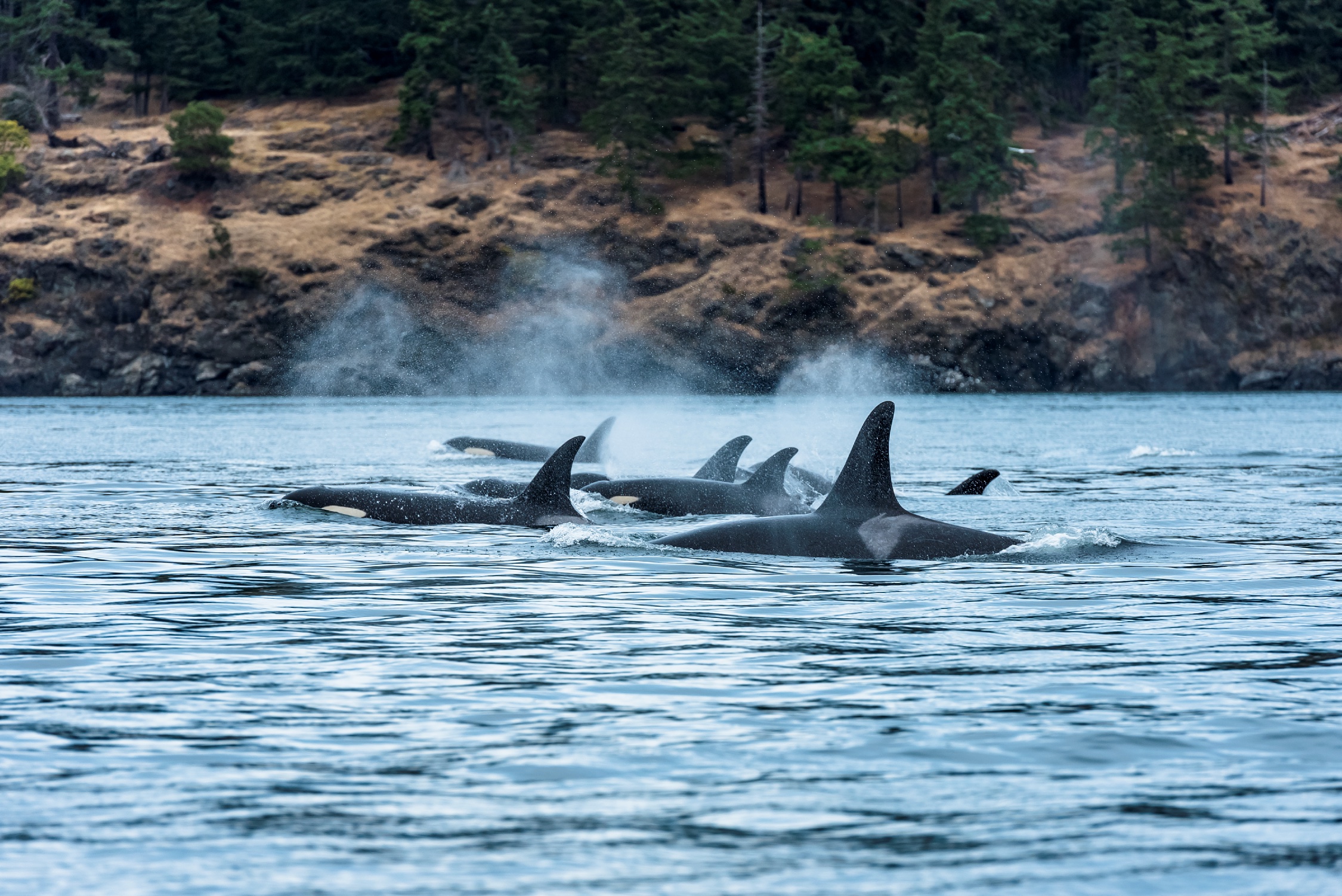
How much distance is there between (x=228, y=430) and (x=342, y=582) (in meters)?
34.7

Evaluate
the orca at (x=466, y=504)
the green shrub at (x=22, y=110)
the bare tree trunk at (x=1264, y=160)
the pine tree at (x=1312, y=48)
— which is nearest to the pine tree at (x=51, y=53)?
the green shrub at (x=22, y=110)

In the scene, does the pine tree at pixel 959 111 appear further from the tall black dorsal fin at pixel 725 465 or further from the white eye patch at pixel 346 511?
the white eye patch at pixel 346 511

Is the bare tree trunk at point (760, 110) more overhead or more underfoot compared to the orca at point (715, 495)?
more overhead

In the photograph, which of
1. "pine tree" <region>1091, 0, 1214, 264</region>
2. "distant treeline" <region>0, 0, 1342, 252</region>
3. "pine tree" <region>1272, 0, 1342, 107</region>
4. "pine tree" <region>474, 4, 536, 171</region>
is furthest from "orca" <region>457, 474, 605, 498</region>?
"pine tree" <region>1272, 0, 1342, 107</region>

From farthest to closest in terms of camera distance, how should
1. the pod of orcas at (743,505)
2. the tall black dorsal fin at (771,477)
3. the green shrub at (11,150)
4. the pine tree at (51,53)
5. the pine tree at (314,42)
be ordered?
1. the pine tree at (314,42)
2. the pine tree at (51,53)
3. the green shrub at (11,150)
4. the tall black dorsal fin at (771,477)
5. the pod of orcas at (743,505)

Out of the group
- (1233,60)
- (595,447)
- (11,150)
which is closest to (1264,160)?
(1233,60)

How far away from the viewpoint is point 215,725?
753 centimetres

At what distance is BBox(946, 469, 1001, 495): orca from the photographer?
715 inches

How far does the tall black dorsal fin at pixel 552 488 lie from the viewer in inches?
647

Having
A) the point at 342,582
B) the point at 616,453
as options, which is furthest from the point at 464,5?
the point at 342,582

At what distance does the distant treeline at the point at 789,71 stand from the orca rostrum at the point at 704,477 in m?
68.7

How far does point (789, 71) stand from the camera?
92.7 meters

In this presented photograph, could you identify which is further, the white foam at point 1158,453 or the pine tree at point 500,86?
the pine tree at point 500,86

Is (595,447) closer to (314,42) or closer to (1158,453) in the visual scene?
(1158,453)
